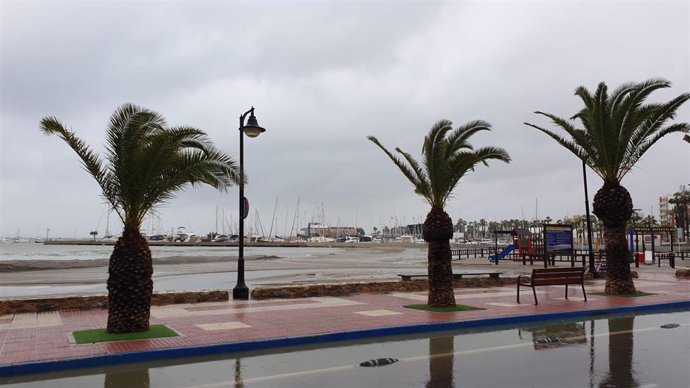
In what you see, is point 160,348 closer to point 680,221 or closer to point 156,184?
Result: point 156,184

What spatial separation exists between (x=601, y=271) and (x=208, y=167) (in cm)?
2191

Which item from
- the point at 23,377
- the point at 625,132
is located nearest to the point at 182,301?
the point at 23,377

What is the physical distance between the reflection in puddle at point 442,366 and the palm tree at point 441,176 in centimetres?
367

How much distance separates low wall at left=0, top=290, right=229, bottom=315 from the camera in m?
13.4

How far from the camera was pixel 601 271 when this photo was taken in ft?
87.7

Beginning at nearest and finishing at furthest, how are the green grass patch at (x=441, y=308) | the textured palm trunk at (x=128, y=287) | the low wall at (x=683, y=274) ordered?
the textured palm trunk at (x=128, y=287)
the green grass patch at (x=441, y=308)
the low wall at (x=683, y=274)

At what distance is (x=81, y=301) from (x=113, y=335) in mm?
4788

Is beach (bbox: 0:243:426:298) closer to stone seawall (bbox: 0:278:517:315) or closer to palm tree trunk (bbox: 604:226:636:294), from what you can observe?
stone seawall (bbox: 0:278:517:315)

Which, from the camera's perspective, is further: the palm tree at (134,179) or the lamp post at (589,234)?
the lamp post at (589,234)

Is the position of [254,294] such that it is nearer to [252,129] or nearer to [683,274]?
[252,129]

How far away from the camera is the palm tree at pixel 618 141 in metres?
16.9

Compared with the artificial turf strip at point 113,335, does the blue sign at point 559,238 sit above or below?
above

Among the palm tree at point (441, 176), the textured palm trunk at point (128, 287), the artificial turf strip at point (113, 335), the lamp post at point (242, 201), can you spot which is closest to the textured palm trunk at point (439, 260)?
the palm tree at point (441, 176)

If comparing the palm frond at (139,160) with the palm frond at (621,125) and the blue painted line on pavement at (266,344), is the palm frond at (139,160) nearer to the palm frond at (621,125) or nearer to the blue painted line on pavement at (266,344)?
the blue painted line on pavement at (266,344)
